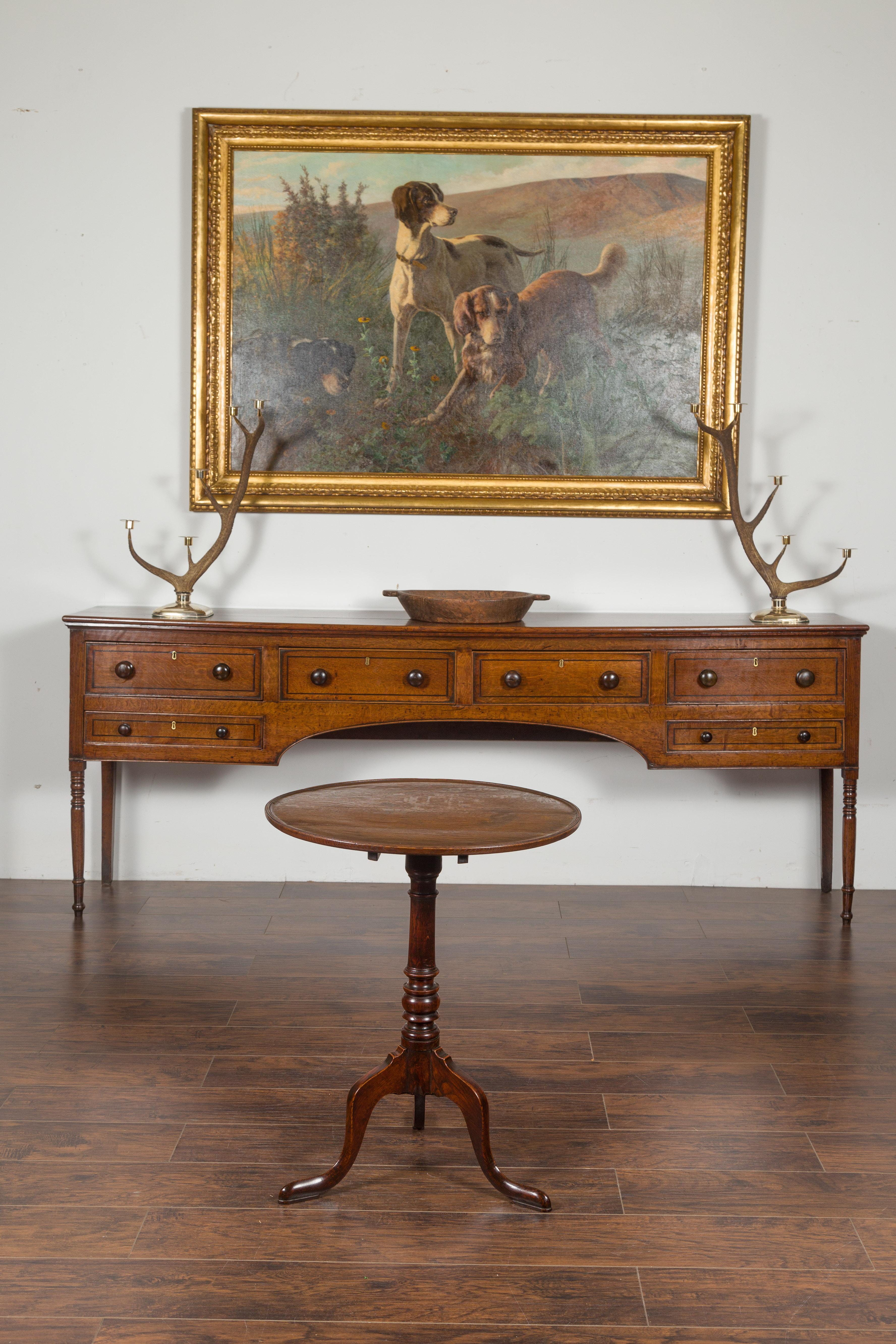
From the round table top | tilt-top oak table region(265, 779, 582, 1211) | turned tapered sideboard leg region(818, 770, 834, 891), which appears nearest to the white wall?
turned tapered sideboard leg region(818, 770, 834, 891)

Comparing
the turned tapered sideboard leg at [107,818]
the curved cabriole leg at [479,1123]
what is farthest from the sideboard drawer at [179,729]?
the curved cabriole leg at [479,1123]

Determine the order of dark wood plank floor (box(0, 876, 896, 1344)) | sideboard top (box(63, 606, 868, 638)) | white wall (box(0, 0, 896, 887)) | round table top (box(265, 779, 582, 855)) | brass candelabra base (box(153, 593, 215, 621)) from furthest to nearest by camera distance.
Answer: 1. white wall (box(0, 0, 896, 887))
2. brass candelabra base (box(153, 593, 215, 621))
3. sideboard top (box(63, 606, 868, 638))
4. round table top (box(265, 779, 582, 855))
5. dark wood plank floor (box(0, 876, 896, 1344))

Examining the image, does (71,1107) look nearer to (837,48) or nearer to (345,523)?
(345,523)

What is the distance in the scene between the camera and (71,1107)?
99.4 inches

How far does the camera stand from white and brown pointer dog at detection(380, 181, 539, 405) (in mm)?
4070

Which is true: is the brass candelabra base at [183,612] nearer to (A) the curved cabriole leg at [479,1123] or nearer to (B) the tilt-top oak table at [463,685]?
(B) the tilt-top oak table at [463,685]

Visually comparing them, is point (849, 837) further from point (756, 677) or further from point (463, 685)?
point (463, 685)

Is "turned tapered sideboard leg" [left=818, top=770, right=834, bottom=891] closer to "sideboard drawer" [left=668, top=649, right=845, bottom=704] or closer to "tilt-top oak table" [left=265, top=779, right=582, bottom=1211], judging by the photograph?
"sideboard drawer" [left=668, top=649, right=845, bottom=704]

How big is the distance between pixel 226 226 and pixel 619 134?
1.42 meters

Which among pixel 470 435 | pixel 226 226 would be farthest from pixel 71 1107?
pixel 226 226

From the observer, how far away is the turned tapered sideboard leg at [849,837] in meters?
3.79

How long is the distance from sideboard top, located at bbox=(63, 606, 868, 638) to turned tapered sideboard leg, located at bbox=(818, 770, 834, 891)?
0.64 metres

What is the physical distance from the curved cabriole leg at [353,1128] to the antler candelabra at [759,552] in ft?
7.10

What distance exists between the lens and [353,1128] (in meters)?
2.18
